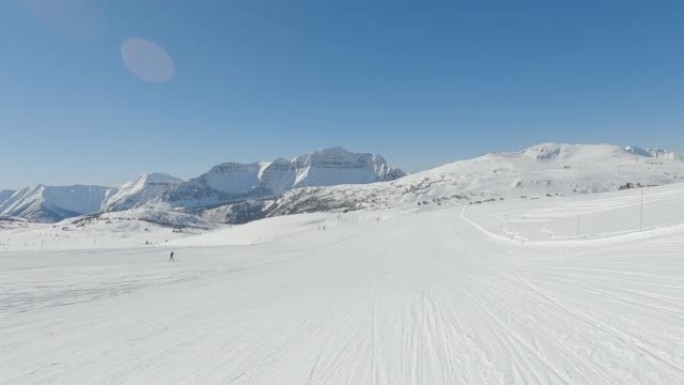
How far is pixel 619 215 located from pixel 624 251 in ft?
60.4

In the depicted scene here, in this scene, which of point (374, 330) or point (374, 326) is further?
point (374, 326)

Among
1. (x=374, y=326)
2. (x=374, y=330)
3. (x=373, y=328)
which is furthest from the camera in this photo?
(x=374, y=326)

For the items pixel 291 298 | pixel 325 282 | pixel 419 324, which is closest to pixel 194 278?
pixel 325 282

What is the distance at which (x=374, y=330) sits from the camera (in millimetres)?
8102

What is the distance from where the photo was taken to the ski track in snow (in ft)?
18.9

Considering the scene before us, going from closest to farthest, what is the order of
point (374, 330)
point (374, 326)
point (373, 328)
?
point (374, 330)
point (373, 328)
point (374, 326)

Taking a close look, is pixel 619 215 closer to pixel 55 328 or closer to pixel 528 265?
pixel 528 265

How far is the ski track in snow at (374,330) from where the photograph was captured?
5766 mm

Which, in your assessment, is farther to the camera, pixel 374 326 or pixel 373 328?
pixel 374 326

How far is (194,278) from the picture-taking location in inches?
727

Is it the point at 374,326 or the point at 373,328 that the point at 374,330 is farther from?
the point at 374,326

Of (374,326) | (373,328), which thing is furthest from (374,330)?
(374,326)

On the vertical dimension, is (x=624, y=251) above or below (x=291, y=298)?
above

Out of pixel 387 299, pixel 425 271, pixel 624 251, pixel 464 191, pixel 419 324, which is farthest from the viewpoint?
pixel 464 191
